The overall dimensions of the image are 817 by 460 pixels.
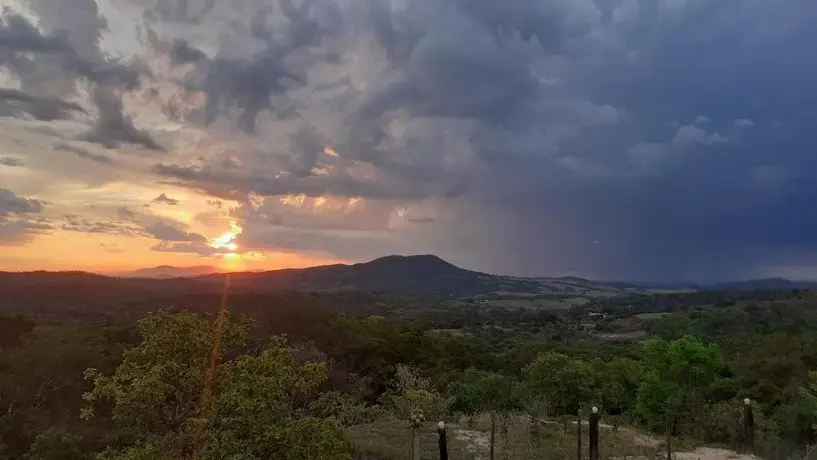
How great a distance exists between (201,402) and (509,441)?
1408 centimetres

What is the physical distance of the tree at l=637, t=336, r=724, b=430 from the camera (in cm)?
2672

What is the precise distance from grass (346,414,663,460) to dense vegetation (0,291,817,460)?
3.14 ft

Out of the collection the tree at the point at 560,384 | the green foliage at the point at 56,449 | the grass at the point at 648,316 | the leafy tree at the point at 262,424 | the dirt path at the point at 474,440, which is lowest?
the green foliage at the point at 56,449

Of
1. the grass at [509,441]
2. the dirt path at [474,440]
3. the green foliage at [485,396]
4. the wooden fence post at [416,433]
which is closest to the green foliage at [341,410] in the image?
the grass at [509,441]

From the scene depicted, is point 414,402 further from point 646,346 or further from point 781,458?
point 646,346

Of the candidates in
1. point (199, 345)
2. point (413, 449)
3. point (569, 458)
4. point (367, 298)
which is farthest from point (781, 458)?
point (367, 298)

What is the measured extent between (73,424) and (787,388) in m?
45.0

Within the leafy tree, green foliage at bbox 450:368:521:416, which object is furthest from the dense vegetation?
green foliage at bbox 450:368:521:416

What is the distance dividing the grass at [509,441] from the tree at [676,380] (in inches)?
208

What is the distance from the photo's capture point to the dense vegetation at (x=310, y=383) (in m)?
8.67

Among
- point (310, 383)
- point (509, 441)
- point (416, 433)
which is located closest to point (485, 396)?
point (509, 441)

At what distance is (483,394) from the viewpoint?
3409 centimetres

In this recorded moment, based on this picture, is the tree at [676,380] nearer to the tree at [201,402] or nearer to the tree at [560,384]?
the tree at [560,384]

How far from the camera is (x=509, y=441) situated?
784 inches
